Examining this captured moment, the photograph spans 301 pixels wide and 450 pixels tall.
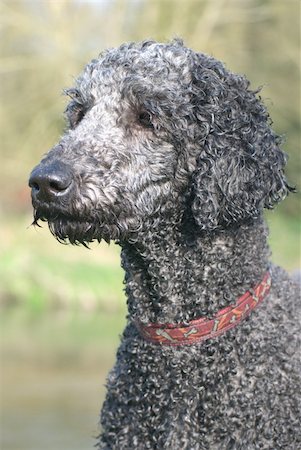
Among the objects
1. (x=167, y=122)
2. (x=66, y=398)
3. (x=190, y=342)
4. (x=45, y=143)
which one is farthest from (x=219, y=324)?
(x=45, y=143)

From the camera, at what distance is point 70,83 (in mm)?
20500

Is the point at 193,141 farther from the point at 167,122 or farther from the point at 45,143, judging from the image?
the point at 45,143

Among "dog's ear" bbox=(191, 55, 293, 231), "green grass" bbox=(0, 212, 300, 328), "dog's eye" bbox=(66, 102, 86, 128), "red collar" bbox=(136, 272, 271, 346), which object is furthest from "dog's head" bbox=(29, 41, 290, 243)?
"green grass" bbox=(0, 212, 300, 328)

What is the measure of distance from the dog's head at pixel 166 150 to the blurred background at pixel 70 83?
37.5 ft

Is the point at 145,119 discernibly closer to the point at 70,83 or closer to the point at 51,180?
the point at 51,180

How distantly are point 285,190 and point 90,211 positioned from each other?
2.96ft

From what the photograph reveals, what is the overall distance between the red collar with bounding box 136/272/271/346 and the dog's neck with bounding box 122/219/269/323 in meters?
0.03

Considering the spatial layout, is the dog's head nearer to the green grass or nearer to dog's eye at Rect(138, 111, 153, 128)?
dog's eye at Rect(138, 111, 153, 128)

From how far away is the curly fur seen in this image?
395 centimetres

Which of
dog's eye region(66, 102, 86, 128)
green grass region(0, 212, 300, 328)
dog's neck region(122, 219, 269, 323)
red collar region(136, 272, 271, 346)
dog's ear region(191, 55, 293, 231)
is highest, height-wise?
green grass region(0, 212, 300, 328)

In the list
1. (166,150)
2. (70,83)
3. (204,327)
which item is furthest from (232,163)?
(70,83)

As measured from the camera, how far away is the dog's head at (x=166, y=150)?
3.85 metres

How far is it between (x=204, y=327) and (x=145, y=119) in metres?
0.94

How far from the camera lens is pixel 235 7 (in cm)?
2577
